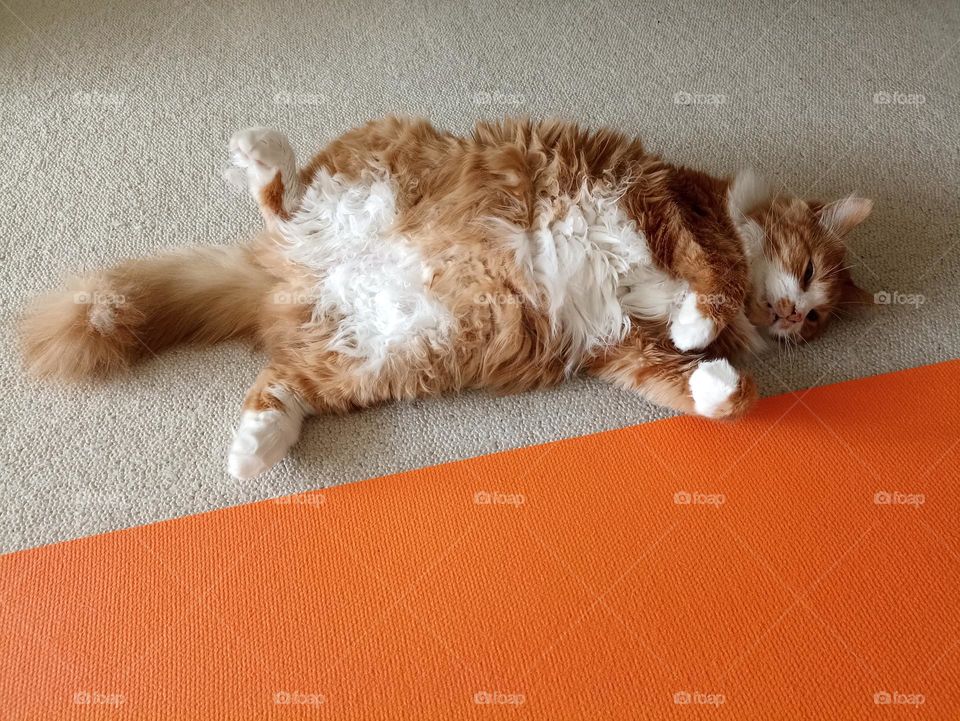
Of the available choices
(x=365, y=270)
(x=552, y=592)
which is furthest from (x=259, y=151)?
(x=552, y=592)

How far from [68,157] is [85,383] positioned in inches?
30.8

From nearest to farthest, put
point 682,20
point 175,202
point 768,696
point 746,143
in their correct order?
point 768,696
point 175,202
point 746,143
point 682,20

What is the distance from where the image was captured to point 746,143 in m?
2.18

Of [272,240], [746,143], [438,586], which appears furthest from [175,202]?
[746,143]

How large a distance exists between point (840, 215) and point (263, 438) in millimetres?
1394

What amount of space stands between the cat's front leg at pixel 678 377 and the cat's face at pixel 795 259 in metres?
0.17

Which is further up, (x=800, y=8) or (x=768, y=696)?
(x=800, y=8)

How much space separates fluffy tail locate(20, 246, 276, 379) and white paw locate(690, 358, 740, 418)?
0.97 meters

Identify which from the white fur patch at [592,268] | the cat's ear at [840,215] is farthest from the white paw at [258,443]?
the cat's ear at [840,215]

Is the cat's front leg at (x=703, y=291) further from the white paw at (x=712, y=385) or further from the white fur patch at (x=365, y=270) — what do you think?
the white fur patch at (x=365, y=270)

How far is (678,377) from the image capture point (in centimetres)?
162

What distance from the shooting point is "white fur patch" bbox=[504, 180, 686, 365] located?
1598mm

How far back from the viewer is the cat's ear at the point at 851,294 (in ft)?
5.86

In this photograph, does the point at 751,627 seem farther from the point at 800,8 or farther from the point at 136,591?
the point at 800,8
